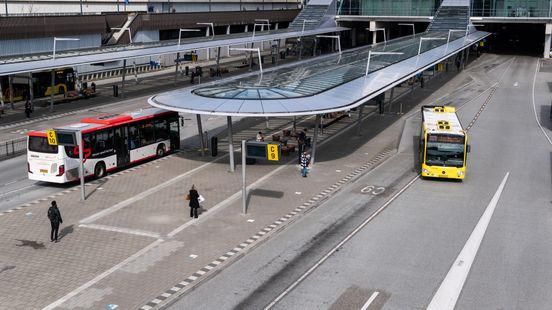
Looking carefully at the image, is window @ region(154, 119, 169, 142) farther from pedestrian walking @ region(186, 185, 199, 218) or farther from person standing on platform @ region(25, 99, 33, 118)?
person standing on platform @ region(25, 99, 33, 118)

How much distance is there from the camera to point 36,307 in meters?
19.2

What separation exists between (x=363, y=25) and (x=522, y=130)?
87114mm

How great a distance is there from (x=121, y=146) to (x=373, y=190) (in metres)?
14.2

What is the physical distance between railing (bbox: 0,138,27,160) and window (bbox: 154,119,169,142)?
8.90 metres

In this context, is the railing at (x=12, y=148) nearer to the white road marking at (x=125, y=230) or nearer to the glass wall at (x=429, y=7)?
the white road marking at (x=125, y=230)

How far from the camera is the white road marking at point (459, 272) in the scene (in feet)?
64.6

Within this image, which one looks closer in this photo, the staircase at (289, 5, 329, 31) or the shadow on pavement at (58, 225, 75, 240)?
the shadow on pavement at (58, 225, 75, 240)

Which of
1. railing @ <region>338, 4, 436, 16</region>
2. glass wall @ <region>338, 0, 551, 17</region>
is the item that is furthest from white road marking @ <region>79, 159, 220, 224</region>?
railing @ <region>338, 4, 436, 16</region>

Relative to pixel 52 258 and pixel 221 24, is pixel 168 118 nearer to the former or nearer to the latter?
pixel 52 258

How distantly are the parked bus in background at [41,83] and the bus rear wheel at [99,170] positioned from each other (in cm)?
2611

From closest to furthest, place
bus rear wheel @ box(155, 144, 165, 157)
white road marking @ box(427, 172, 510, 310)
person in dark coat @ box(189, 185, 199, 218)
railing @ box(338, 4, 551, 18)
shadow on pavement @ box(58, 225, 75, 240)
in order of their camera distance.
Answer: white road marking @ box(427, 172, 510, 310), shadow on pavement @ box(58, 225, 75, 240), person in dark coat @ box(189, 185, 199, 218), bus rear wheel @ box(155, 144, 165, 157), railing @ box(338, 4, 551, 18)

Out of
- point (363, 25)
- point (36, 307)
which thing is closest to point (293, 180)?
point (36, 307)

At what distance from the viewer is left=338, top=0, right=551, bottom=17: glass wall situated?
346 feet

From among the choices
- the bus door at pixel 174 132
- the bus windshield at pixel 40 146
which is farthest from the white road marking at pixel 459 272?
the bus windshield at pixel 40 146
